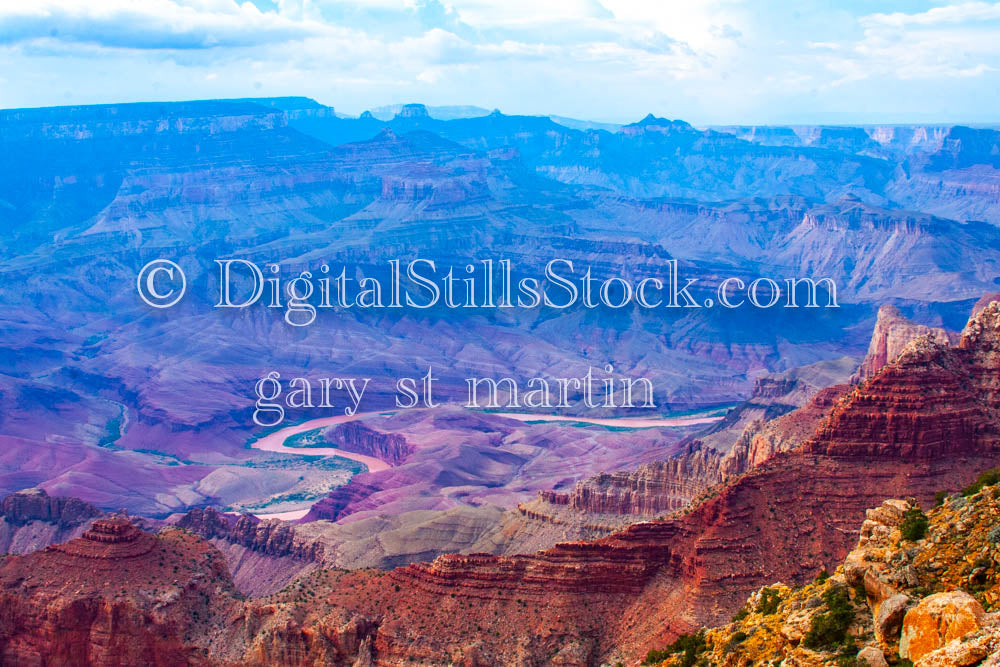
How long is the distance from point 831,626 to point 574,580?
68.5 ft

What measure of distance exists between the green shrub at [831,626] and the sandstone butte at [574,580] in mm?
16444

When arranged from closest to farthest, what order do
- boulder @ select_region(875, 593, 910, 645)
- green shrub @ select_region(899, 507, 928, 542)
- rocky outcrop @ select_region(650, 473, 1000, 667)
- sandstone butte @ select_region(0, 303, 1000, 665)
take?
rocky outcrop @ select_region(650, 473, 1000, 667), boulder @ select_region(875, 593, 910, 645), green shrub @ select_region(899, 507, 928, 542), sandstone butte @ select_region(0, 303, 1000, 665)

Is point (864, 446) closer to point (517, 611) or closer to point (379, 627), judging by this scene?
point (517, 611)

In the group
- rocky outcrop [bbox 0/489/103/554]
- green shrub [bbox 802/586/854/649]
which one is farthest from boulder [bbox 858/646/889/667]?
rocky outcrop [bbox 0/489/103/554]

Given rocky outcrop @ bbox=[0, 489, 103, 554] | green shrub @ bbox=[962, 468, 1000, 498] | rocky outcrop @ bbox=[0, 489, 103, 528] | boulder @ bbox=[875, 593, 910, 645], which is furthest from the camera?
rocky outcrop @ bbox=[0, 489, 103, 528]

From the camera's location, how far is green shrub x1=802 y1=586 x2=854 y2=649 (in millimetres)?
23625

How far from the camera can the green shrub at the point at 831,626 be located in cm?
2362

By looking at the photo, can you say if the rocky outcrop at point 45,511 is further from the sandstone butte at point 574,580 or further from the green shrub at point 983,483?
the green shrub at point 983,483

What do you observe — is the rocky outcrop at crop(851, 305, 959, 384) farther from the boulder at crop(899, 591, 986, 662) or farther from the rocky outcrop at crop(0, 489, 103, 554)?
the boulder at crop(899, 591, 986, 662)

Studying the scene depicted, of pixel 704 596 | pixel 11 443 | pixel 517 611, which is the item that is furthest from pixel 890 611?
pixel 11 443

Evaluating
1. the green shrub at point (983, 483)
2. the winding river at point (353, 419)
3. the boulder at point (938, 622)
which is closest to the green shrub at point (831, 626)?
the boulder at point (938, 622)

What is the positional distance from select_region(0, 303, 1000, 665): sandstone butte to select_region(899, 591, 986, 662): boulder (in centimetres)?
2097

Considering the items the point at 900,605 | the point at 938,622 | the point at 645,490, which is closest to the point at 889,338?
the point at 645,490

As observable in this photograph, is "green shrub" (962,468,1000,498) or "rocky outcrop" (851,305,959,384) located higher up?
"green shrub" (962,468,1000,498)
